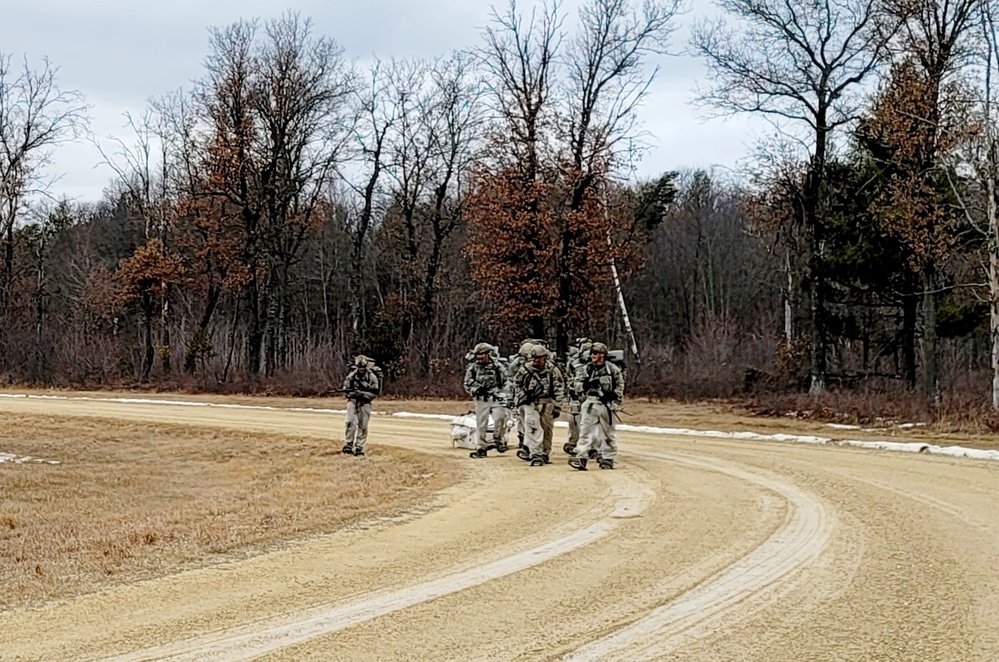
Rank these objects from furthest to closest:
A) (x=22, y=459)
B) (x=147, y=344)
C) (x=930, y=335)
Answer: (x=147, y=344), (x=930, y=335), (x=22, y=459)

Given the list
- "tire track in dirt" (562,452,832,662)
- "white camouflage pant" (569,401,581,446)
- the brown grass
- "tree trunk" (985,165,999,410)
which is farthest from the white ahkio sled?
"tree trunk" (985,165,999,410)

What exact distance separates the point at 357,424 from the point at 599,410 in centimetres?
569

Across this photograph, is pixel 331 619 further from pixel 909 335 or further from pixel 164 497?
pixel 909 335

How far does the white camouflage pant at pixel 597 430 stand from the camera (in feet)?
56.4

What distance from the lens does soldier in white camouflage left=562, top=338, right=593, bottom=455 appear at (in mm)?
17922

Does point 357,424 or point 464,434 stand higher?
point 357,424

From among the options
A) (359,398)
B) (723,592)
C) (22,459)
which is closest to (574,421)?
(359,398)

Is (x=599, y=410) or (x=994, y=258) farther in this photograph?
(x=994, y=258)

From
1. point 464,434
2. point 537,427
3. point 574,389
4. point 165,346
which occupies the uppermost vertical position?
point 165,346

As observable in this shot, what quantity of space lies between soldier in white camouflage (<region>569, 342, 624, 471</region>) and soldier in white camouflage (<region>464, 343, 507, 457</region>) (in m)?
2.82

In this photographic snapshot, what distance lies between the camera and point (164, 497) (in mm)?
16906

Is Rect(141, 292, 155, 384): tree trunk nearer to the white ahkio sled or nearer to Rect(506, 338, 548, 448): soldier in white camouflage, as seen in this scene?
the white ahkio sled

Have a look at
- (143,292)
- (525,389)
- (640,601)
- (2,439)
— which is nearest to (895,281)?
(525,389)

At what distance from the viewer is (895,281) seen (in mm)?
35969
